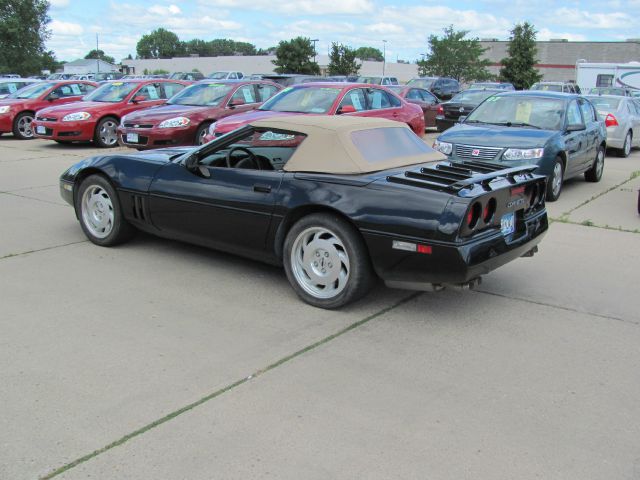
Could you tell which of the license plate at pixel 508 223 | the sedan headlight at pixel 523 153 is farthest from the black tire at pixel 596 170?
the license plate at pixel 508 223

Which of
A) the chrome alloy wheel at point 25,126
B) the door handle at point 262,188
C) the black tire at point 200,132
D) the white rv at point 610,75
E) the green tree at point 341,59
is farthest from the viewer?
the green tree at point 341,59

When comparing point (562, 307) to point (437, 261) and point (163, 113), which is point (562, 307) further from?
point (163, 113)

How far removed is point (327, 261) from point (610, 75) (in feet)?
120

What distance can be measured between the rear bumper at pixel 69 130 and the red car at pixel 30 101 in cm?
230

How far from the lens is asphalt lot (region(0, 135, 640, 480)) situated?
3.00 m

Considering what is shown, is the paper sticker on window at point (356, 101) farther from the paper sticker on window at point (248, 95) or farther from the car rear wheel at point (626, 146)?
the car rear wheel at point (626, 146)

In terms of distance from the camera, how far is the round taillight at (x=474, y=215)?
443cm

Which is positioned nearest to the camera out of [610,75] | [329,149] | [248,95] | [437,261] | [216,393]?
[216,393]

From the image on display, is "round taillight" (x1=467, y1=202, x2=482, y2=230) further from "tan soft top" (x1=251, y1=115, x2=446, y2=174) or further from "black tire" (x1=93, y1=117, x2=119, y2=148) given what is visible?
"black tire" (x1=93, y1=117, x2=119, y2=148)

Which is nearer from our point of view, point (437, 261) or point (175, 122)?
point (437, 261)

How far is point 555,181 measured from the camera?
9.34 m

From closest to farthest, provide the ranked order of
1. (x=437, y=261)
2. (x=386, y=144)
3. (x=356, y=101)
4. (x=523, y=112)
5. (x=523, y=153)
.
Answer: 1. (x=437, y=261)
2. (x=386, y=144)
3. (x=523, y=153)
4. (x=523, y=112)
5. (x=356, y=101)

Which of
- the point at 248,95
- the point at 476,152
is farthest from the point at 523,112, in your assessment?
the point at 248,95

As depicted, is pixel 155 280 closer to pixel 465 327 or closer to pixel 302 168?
pixel 302 168
